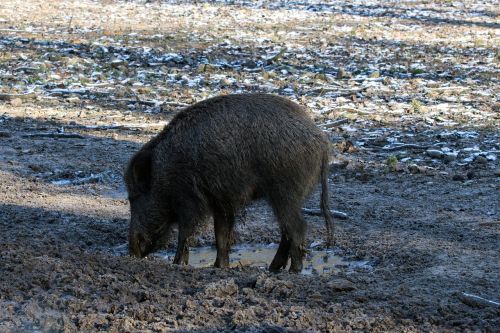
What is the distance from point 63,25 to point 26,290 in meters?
17.4

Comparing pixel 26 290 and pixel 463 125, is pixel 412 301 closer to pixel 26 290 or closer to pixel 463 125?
pixel 26 290

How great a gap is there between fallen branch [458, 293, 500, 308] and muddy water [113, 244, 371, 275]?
1592mm

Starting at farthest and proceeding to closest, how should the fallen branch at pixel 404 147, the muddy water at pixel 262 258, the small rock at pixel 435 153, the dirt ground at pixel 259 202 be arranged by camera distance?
the fallen branch at pixel 404 147
the small rock at pixel 435 153
the muddy water at pixel 262 258
the dirt ground at pixel 259 202

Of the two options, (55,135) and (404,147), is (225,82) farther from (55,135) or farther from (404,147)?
(404,147)

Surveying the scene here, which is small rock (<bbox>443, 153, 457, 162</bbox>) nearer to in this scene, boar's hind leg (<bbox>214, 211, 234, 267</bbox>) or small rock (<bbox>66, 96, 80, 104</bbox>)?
boar's hind leg (<bbox>214, 211, 234, 267</bbox>)

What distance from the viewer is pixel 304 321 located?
498 cm

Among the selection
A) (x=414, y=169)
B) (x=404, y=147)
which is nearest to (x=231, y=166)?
(x=414, y=169)

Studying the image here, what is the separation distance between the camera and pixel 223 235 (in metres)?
7.13

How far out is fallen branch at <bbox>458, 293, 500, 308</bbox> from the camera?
5406mm

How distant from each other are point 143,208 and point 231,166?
3.11ft

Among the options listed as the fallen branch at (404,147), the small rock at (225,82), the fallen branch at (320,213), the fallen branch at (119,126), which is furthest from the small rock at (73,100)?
the fallen branch at (320,213)

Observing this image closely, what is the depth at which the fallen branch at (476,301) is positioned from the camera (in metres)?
5.41

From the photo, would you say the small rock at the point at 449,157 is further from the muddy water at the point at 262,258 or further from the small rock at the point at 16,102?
the small rock at the point at 16,102

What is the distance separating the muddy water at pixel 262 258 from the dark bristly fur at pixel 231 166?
0.44 meters
